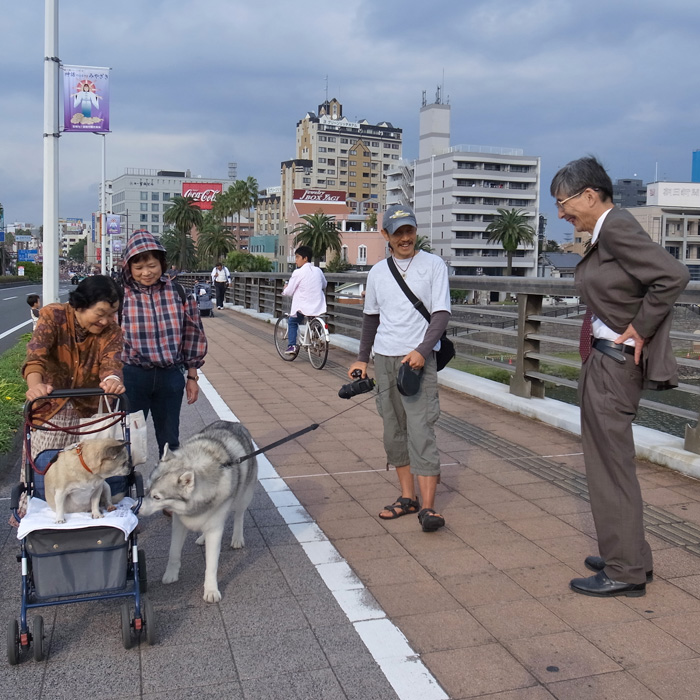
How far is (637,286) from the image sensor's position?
3.71 metres

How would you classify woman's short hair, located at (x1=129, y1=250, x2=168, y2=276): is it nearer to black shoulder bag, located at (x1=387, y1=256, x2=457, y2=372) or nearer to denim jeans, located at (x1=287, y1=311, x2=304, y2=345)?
black shoulder bag, located at (x1=387, y1=256, x2=457, y2=372)

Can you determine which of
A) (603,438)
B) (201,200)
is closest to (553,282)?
(603,438)

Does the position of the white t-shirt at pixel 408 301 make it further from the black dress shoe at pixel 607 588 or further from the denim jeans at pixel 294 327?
the denim jeans at pixel 294 327

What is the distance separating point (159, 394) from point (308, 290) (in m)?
8.12

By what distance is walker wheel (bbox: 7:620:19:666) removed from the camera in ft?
10.6

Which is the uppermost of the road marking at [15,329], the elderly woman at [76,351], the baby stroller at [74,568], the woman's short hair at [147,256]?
the woman's short hair at [147,256]

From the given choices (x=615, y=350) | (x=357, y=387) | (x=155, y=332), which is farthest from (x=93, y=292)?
(x=615, y=350)

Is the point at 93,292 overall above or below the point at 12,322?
above

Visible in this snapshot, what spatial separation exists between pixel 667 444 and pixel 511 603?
3120 mm

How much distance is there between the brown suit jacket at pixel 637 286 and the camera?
3.57m

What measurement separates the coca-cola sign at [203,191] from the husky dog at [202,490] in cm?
9716

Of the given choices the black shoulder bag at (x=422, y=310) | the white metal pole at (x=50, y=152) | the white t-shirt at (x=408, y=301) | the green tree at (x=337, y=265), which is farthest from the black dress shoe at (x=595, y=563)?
the green tree at (x=337, y=265)

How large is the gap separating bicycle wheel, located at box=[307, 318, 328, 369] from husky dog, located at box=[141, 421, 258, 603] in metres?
8.18

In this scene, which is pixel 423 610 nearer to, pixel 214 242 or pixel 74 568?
pixel 74 568
